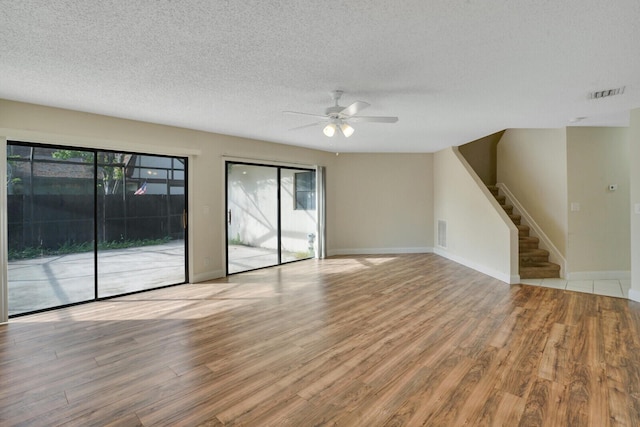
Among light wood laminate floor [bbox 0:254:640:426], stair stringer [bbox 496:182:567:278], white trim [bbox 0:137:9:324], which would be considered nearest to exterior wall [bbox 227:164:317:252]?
light wood laminate floor [bbox 0:254:640:426]

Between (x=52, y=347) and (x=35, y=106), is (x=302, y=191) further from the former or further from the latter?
(x=52, y=347)

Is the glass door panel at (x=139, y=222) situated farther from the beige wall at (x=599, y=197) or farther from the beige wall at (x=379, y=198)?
the beige wall at (x=599, y=197)

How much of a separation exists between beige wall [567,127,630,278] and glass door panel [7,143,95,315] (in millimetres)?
7240

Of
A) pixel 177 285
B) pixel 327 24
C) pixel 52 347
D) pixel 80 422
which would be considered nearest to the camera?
pixel 80 422

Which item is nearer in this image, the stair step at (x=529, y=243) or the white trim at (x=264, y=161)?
the white trim at (x=264, y=161)

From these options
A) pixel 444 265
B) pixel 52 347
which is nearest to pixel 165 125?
pixel 52 347

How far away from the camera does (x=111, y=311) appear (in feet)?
12.5

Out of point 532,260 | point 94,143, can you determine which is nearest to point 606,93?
point 532,260

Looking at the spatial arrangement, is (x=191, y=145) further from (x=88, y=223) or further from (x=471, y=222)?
(x=471, y=222)

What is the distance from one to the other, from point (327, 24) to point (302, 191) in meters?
5.12

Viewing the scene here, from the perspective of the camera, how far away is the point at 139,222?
462 centimetres

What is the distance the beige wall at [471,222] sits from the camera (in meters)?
4.97

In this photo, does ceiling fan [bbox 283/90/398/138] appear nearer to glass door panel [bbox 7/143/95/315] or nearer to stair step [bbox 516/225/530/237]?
glass door panel [bbox 7/143/95/315]

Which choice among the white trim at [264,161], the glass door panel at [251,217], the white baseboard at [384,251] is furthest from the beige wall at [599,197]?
the glass door panel at [251,217]
